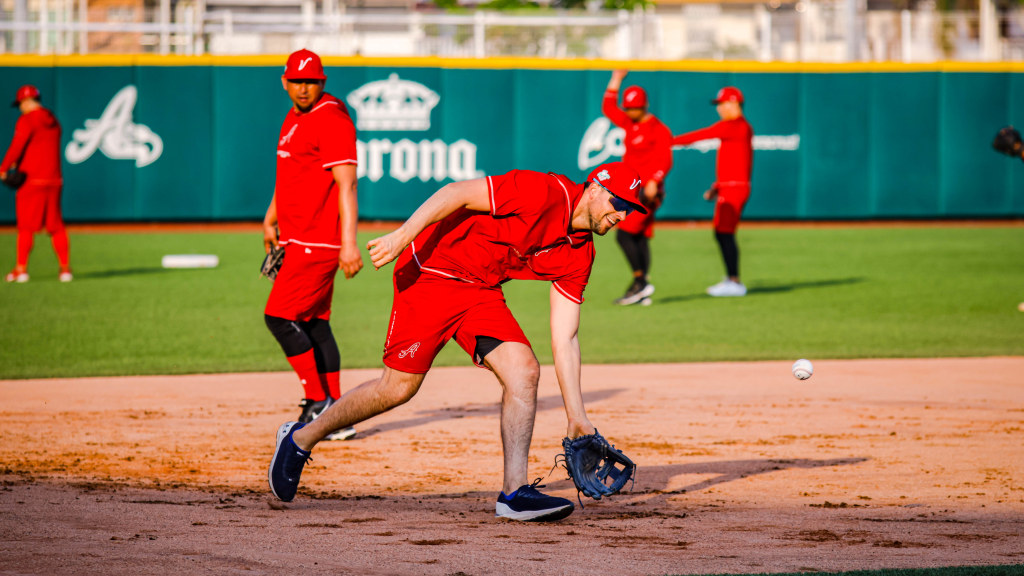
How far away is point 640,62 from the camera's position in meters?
22.3

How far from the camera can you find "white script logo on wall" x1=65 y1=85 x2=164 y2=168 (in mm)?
20953

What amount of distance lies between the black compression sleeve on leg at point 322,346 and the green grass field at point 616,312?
2.34 metres

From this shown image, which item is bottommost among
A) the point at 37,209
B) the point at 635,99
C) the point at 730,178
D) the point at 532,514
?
the point at 532,514

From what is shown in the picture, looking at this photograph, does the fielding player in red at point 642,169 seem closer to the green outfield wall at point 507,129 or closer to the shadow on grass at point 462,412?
the shadow on grass at point 462,412

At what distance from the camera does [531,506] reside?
462 cm

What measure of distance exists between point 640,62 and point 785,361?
562 inches

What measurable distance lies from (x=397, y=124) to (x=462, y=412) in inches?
602

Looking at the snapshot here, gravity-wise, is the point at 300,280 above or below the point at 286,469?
above

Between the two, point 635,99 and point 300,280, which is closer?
point 300,280

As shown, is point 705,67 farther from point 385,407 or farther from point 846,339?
point 385,407

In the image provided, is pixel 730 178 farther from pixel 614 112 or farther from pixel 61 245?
pixel 61 245

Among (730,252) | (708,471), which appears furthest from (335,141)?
(730,252)

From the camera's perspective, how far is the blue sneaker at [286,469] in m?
4.88

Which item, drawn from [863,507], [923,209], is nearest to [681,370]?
[863,507]
